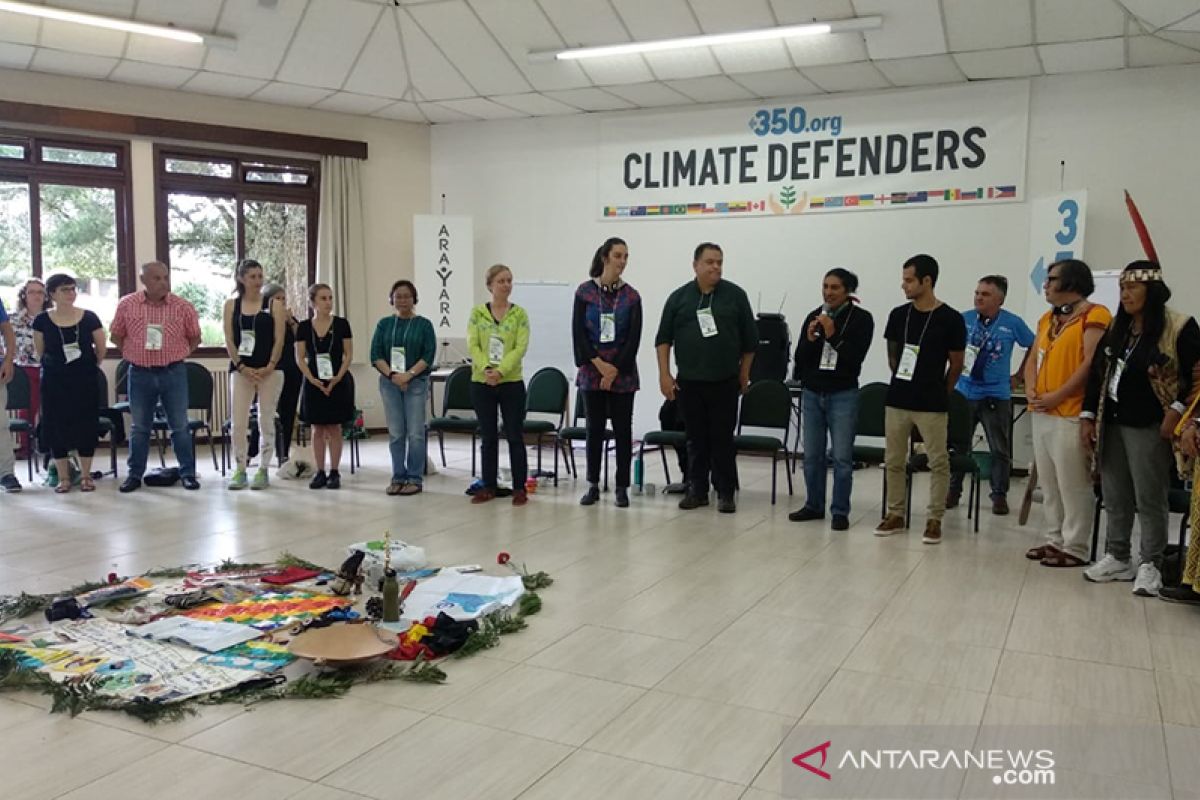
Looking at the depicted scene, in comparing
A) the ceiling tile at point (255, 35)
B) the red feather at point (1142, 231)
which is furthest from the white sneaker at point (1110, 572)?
the ceiling tile at point (255, 35)

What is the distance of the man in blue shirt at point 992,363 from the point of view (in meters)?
5.71

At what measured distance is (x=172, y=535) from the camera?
5.01 metres

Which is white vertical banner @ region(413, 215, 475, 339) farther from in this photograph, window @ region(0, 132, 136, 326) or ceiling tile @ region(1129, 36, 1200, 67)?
ceiling tile @ region(1129, 36, 1200, 67)

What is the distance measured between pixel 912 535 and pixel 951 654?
1922 mm

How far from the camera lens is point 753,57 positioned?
23.7ft

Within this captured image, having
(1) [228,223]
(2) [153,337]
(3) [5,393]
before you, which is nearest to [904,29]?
(2) [153,337]

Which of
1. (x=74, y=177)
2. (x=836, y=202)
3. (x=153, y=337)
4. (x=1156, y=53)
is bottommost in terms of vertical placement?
(x=153, y=337)

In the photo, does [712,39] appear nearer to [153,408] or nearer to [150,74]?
[150,74]

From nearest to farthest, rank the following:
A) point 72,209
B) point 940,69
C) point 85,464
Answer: point 85,464, point 940,69, point 72,209

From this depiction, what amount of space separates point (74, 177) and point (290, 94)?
1.94m

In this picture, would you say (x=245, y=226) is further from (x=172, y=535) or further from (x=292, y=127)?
(x=172, y=535)

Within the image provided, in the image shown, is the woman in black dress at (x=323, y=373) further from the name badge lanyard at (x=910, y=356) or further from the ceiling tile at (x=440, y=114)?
the name badge lanyard at (x=910, y=356)

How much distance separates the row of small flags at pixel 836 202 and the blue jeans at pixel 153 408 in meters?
4.23

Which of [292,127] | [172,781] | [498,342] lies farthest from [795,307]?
[172,781]
